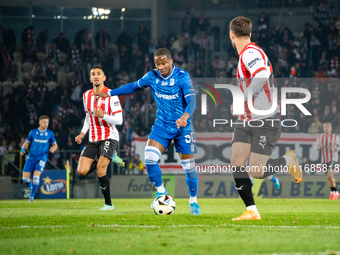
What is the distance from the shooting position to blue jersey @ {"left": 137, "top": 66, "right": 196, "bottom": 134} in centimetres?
677


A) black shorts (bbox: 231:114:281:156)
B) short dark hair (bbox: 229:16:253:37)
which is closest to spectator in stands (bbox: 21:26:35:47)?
short dark hair (bbox: 229:16:253:37)

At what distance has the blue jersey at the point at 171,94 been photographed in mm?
6766

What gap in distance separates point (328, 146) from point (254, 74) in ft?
36.2

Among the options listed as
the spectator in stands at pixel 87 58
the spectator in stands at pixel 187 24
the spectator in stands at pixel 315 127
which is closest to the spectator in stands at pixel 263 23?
the spectator in stands at pixel 187 24

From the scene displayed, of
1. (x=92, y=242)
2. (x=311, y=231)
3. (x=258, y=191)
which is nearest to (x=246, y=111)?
(x=311, y=231)

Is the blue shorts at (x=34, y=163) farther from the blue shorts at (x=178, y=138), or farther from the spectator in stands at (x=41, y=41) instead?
the spectator in stands at (x=41, y=41)

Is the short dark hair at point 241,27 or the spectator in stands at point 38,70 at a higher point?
the spectator in stands at point 38,70

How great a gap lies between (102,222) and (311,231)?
2.50 metres

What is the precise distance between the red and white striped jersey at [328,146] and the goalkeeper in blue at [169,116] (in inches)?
381

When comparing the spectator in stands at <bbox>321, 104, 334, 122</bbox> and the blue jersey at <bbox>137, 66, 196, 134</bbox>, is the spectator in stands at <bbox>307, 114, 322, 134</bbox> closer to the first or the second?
the spectator in stands at <bbox>321, 104, 334, 122</bbox>

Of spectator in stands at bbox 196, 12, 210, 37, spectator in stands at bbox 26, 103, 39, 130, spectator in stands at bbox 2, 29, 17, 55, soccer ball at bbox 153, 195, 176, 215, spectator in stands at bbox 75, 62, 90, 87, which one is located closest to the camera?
soccer ball at bbox 153, 195, 176, 215

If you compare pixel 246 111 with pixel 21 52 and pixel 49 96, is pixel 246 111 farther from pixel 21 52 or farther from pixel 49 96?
pixel 21 52

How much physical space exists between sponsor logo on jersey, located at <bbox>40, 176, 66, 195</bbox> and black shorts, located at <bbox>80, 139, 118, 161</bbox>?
8.47 m

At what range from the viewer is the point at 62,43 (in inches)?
888
